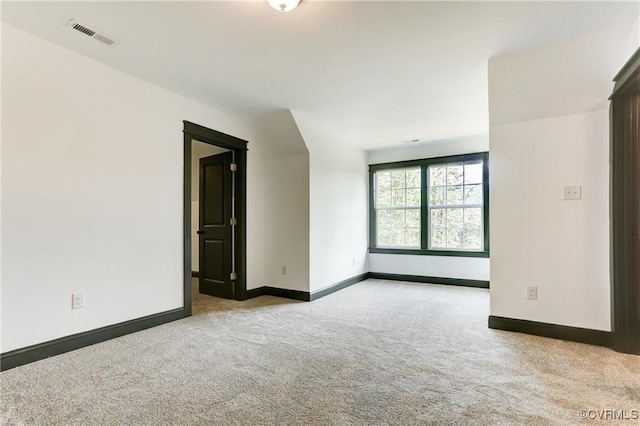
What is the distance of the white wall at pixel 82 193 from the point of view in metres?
2.19

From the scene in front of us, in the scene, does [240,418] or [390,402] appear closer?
[240,418]

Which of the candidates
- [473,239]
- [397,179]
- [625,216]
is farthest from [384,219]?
[625,216]

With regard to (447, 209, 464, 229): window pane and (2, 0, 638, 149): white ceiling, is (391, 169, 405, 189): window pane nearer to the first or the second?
(447, 209, 464, 229): window pane

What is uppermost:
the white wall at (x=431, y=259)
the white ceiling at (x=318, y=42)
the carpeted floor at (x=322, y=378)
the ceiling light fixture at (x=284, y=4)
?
the white ceiling at (x=318, y=42)

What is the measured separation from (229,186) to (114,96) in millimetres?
1740

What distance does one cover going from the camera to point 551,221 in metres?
2.67

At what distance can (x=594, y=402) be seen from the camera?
170cm

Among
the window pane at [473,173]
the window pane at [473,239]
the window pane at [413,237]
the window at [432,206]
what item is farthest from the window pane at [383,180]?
the window pane at [473,239]

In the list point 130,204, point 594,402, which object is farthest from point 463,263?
point 130,204

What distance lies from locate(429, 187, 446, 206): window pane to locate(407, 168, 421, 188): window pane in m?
0.28

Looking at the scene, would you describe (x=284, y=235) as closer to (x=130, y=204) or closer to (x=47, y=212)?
(x=130, y=204)

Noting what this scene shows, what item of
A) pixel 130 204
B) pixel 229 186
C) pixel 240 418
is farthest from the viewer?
pixel 229 186

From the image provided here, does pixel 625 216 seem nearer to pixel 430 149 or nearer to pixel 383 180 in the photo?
pixel 430 149

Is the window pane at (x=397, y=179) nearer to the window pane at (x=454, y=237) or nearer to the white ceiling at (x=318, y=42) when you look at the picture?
the window pane at (x=454, y=237)
